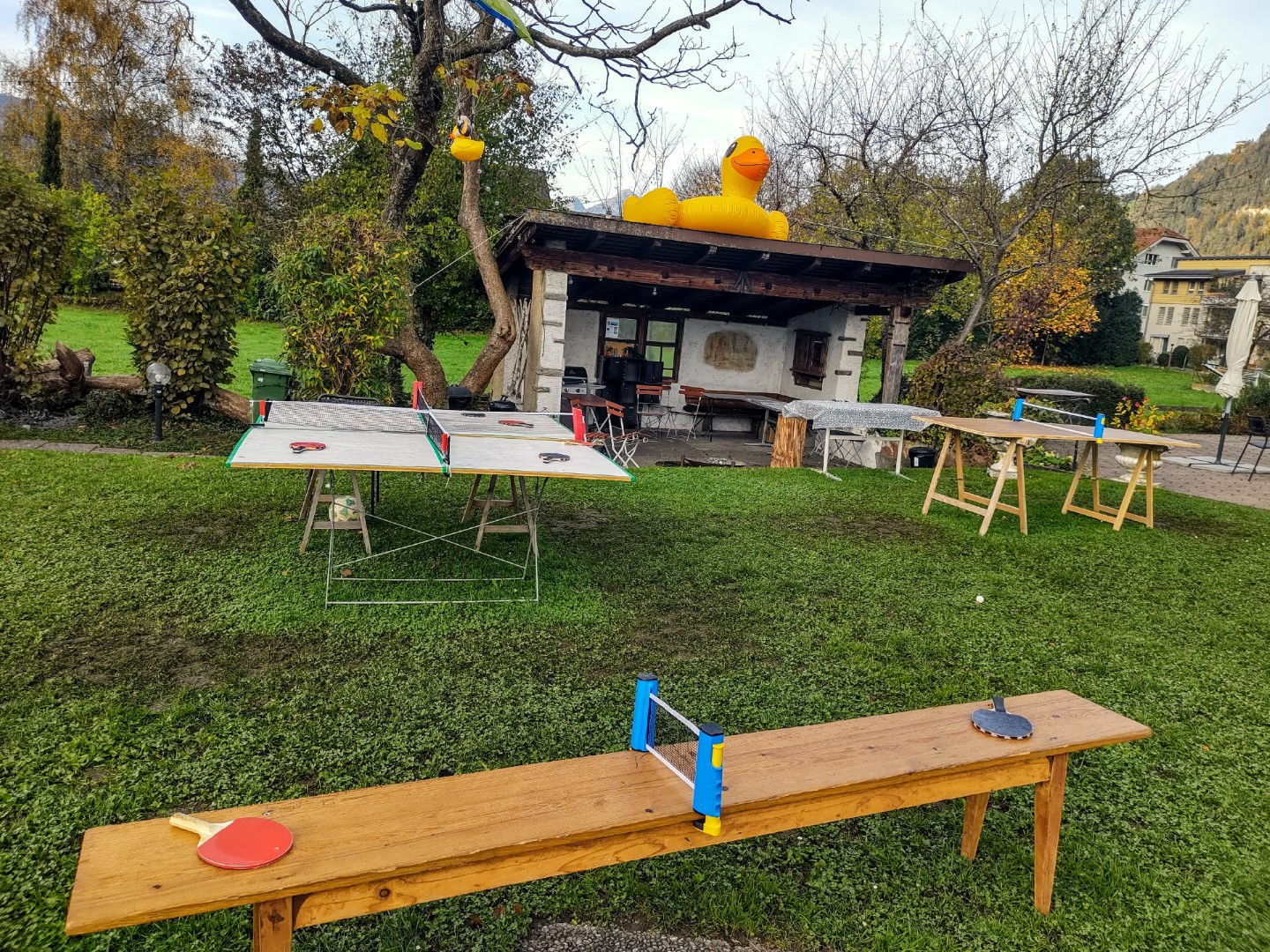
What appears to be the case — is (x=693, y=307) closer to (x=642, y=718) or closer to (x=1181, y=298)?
(x=642, y=718)

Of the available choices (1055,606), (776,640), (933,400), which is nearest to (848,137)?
(933,400)

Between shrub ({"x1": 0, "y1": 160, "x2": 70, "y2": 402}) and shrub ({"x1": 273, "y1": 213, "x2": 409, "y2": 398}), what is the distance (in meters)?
2.55

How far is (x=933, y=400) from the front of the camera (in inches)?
471

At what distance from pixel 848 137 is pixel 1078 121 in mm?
4217

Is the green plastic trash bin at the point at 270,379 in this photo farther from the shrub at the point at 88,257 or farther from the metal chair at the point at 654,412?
the shrub at the point at 88,257

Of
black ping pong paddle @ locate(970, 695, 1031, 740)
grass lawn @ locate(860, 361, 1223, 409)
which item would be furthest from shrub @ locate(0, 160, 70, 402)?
grass lawn @ locate(860, 361, 1223, 409)

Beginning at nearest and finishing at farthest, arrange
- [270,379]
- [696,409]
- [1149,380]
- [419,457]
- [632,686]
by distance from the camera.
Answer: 1. [632,686]
2. [419,457]
3. [270,379]
4. [696,409]
5. [1149,380]

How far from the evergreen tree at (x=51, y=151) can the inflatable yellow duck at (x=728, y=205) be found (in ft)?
72.9

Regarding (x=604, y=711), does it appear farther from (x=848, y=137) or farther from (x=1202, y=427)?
(x=1202, y=427)

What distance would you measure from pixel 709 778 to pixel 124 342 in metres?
18.2

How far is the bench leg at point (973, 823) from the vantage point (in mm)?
2818

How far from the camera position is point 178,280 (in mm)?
8828

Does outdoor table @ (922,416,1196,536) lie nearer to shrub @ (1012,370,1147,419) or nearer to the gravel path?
the gravel path

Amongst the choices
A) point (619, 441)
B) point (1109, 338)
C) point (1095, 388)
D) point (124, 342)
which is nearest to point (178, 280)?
point (619, 441)
